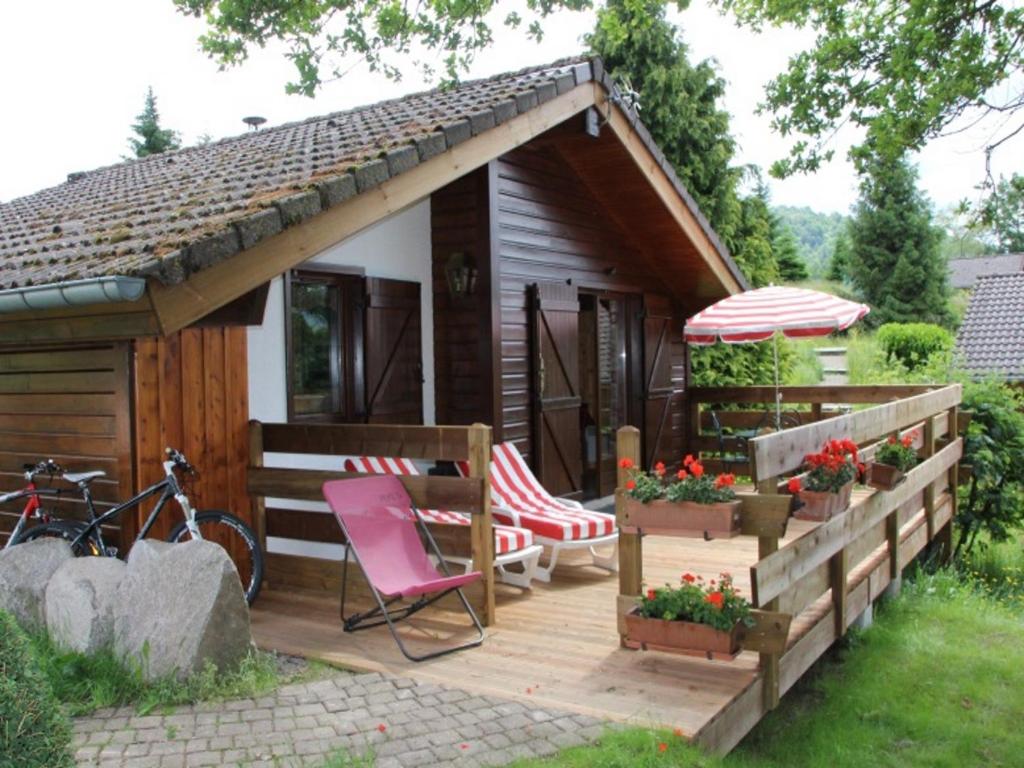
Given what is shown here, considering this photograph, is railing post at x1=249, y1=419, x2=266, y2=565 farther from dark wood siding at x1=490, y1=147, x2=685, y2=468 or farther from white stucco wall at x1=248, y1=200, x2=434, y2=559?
dark wood siding at x1=490, y1=147, x2=685, y2=468

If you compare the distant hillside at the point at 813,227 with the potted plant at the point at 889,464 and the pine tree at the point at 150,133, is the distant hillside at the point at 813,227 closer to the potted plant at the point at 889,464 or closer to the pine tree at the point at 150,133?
the pine tree at the point at 150,133

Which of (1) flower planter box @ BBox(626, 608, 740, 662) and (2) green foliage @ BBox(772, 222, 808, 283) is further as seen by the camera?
(2) green foliage @ BBox(772, 222, 808, 283)

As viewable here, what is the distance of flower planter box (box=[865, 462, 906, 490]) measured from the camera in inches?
233

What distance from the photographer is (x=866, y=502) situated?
18.4ft

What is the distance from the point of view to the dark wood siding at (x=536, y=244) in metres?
7.60

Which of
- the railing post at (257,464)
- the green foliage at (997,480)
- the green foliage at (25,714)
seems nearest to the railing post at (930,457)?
the green foliage at (997,480)

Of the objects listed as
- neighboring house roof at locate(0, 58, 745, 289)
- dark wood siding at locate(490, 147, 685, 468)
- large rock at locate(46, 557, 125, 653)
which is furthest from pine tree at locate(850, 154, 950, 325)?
large rock at locate(46, 557, 125, 653)

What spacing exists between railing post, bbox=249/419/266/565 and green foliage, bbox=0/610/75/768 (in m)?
3.02

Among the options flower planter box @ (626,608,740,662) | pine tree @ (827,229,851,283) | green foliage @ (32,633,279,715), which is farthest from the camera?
pine tree @ (827,229,851,283)

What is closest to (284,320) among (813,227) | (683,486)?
(683,486)

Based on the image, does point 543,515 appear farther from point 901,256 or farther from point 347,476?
point 901,256

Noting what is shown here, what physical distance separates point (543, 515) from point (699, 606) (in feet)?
6.54

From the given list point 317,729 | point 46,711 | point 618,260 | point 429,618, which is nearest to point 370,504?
point 429,618

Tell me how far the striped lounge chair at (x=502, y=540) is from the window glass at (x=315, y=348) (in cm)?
59
